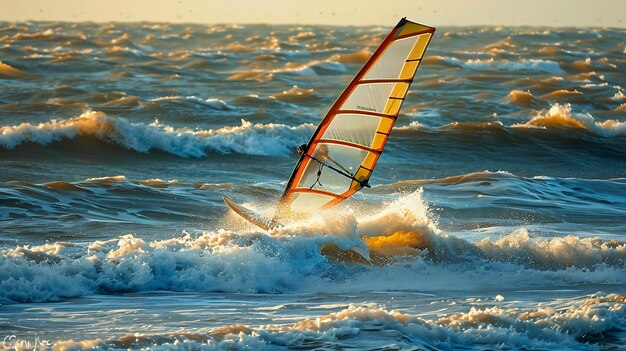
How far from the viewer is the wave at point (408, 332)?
773cm

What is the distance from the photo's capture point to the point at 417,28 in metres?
10.5

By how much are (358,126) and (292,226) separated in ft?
3.98

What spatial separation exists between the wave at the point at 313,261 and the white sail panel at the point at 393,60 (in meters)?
1.62

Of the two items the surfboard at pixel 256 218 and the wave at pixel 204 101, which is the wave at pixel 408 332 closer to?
the surfboard at pixel 256 218

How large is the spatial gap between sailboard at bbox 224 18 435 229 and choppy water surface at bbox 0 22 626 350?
0.34m

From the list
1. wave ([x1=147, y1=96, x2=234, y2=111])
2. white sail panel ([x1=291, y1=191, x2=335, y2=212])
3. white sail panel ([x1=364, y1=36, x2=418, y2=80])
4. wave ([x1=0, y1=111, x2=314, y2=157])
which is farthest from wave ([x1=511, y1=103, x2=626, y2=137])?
white sail panel ([x1=364, y1=36, x2=418, y2=80])

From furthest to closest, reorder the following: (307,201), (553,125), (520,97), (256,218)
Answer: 1. (520,97)
2. (553,125)
3. (256,218)
4. (307,201)

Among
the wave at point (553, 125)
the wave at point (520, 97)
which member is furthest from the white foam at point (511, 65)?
the wave at point (553, 125)

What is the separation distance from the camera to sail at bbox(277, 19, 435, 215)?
10.5 m

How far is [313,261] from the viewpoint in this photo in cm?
1073

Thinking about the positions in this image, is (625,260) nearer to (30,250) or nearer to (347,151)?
(347,151)

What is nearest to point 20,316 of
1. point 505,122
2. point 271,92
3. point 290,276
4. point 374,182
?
point 290,276

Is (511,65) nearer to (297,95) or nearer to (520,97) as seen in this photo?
(520,97)

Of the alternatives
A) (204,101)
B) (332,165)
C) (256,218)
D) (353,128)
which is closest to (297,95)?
(204,101)
